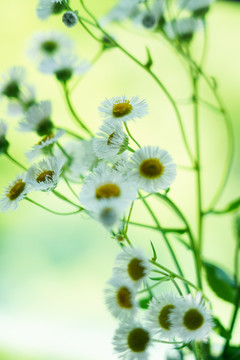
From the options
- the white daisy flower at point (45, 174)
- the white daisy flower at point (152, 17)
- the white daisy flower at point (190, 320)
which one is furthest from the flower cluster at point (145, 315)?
the white daisy flower at point (152, 17)

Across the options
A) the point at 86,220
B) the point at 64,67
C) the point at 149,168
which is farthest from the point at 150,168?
the point at 86,220

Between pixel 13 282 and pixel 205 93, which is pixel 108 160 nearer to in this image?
pixel 13 282

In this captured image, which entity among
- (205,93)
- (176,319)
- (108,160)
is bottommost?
(176,319)

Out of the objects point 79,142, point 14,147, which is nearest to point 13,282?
point 14,147

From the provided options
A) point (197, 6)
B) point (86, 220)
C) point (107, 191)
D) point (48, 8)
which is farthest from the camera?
point (86, 220)

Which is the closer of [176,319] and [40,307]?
[176,319]

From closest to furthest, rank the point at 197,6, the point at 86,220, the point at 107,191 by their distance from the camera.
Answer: the point at 107,191 < the point at 197,6 < the point at 86,220

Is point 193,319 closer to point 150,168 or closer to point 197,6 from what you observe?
point 150,168
